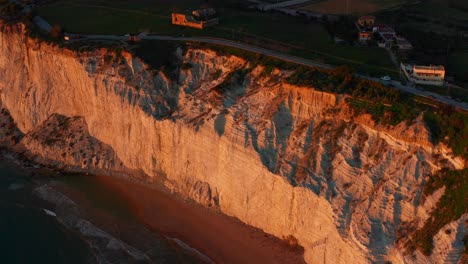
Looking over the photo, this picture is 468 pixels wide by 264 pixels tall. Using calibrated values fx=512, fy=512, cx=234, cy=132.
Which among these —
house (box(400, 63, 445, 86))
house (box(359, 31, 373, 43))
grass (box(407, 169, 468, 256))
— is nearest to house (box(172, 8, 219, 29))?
house (box(359, 31, 373, 43))

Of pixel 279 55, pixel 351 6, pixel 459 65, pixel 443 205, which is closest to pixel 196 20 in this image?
pixel 279 55

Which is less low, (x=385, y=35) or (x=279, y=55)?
(x=385, y=35)

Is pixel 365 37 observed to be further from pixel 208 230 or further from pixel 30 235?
pixel 30 235

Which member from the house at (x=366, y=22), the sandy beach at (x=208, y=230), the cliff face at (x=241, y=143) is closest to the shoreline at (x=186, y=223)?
the sandy beach at (x=208, y=230)

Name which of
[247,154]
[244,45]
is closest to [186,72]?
[244,45]

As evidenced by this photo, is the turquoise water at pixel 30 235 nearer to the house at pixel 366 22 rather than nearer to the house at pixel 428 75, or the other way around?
the house at pixel 428 75

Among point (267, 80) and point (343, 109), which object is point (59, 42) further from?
point (343, 109)
